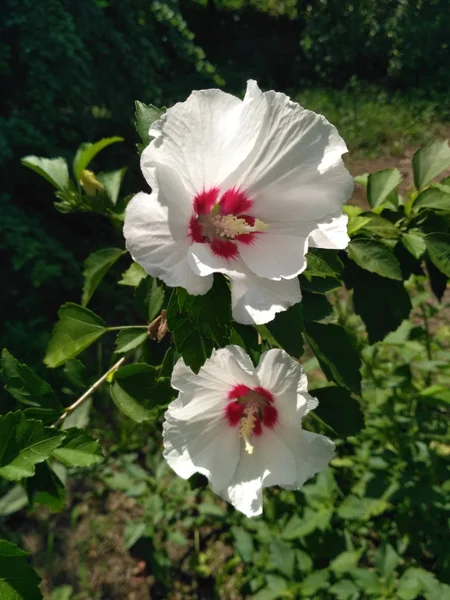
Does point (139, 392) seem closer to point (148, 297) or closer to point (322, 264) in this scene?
point (148, 297)

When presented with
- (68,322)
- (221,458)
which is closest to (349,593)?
(221,458)

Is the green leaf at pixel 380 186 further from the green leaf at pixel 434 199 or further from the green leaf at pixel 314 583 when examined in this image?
the green leaf at pixel 314 583

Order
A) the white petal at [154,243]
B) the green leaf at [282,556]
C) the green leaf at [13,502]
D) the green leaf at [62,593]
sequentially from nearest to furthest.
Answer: the white petal at [154,243]
the green leaf at [282,556]
the green leaf at [13,502]
the green leaf at [62,593]

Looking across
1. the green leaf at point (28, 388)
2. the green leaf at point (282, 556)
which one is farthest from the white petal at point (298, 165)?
the green leaf at point (282, 556)

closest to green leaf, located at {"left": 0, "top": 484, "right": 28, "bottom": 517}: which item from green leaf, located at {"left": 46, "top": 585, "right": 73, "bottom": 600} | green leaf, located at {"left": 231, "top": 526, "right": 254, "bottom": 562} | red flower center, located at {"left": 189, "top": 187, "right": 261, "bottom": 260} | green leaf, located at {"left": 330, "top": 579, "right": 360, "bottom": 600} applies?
green leaf, located at {"left": 46, "top": 585, "right": 73, "bottom": 600}

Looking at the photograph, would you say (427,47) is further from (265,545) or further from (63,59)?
(265,545)
